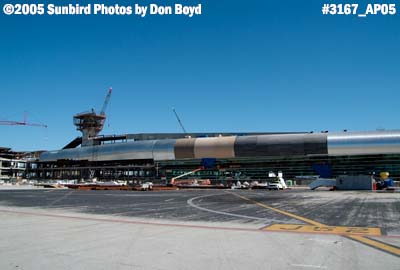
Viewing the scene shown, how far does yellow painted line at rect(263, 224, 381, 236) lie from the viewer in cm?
1492

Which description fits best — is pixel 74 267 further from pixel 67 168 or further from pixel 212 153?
pixel 67 168

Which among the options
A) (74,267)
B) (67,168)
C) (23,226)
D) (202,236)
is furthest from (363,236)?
(67,168)

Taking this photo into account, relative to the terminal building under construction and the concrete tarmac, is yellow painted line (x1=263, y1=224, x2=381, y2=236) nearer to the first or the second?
the concrete tarmac

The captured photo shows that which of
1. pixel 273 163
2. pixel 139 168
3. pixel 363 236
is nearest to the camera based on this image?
pixel 363 236

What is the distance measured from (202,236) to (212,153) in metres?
126

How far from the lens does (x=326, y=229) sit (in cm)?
1587

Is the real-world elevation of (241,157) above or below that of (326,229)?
above

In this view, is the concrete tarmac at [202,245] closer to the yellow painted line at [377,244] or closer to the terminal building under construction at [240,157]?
the yellow painted line at [377,244]

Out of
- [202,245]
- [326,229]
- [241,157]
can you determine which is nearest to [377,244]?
[326,229]

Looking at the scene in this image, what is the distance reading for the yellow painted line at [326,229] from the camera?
14.9m

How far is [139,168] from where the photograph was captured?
521 ft

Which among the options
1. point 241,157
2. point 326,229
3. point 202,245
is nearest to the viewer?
point 202,245

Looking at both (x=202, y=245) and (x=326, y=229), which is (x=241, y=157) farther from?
(x=202, y=245)

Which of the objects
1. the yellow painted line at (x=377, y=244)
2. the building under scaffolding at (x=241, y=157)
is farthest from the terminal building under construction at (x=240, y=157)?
the yellow painted line at (x=377, y=244)
